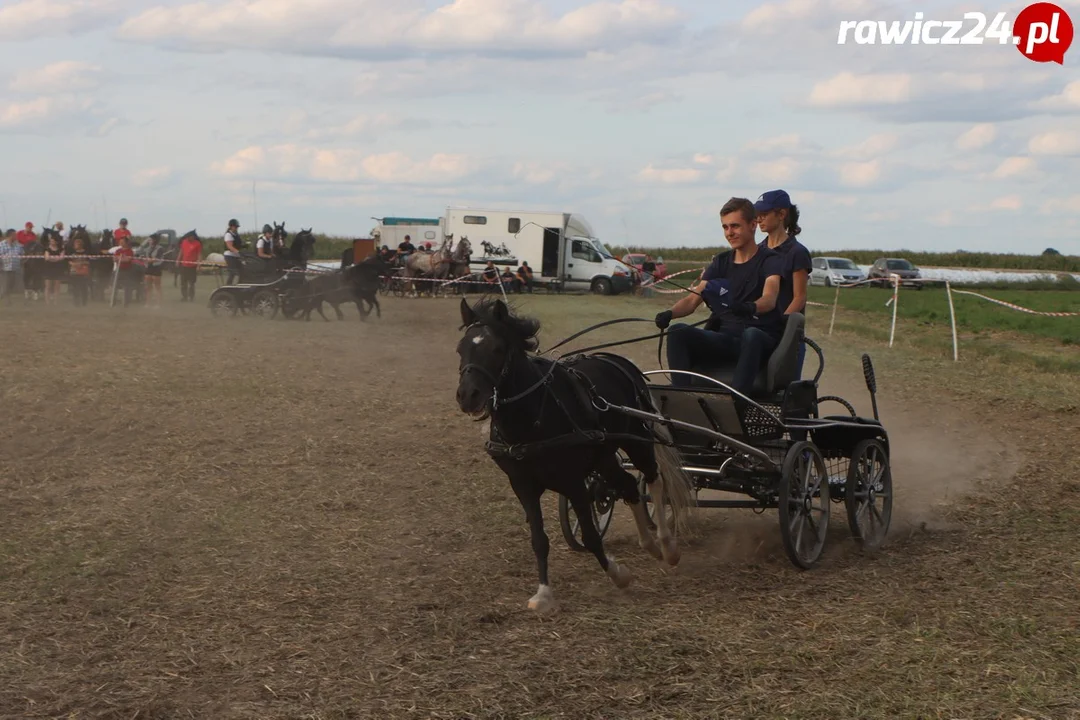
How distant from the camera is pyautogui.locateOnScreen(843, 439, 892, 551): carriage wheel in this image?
290 inches

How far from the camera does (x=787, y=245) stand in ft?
24.1

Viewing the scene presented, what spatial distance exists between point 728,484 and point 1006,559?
167 cm

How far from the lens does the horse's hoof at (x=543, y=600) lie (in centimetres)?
596

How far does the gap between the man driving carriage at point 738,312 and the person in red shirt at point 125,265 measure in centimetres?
2142

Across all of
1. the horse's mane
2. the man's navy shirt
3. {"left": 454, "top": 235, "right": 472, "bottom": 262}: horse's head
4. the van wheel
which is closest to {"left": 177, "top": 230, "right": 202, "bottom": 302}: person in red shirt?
{"left": 454, "top": 235, "right": 472, "bottom": 262}: horse's head

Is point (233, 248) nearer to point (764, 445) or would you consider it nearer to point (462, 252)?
point (462, 252)

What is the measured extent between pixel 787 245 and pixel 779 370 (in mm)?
836

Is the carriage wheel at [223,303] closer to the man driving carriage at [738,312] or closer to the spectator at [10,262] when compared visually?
the spectator at [10,262]

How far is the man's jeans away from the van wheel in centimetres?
3241

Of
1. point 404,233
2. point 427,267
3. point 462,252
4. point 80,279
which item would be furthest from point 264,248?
point 404,233

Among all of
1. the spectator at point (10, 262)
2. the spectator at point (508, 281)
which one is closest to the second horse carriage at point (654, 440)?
the spectator at point (10, 262)

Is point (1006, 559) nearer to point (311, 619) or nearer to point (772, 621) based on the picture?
point (772, 621)

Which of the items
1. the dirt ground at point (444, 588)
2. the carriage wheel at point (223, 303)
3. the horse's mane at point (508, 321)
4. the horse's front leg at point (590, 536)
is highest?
the horse's mane at point (508, 321)

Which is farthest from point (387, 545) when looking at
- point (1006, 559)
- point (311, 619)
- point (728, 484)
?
point (1006, 559)
